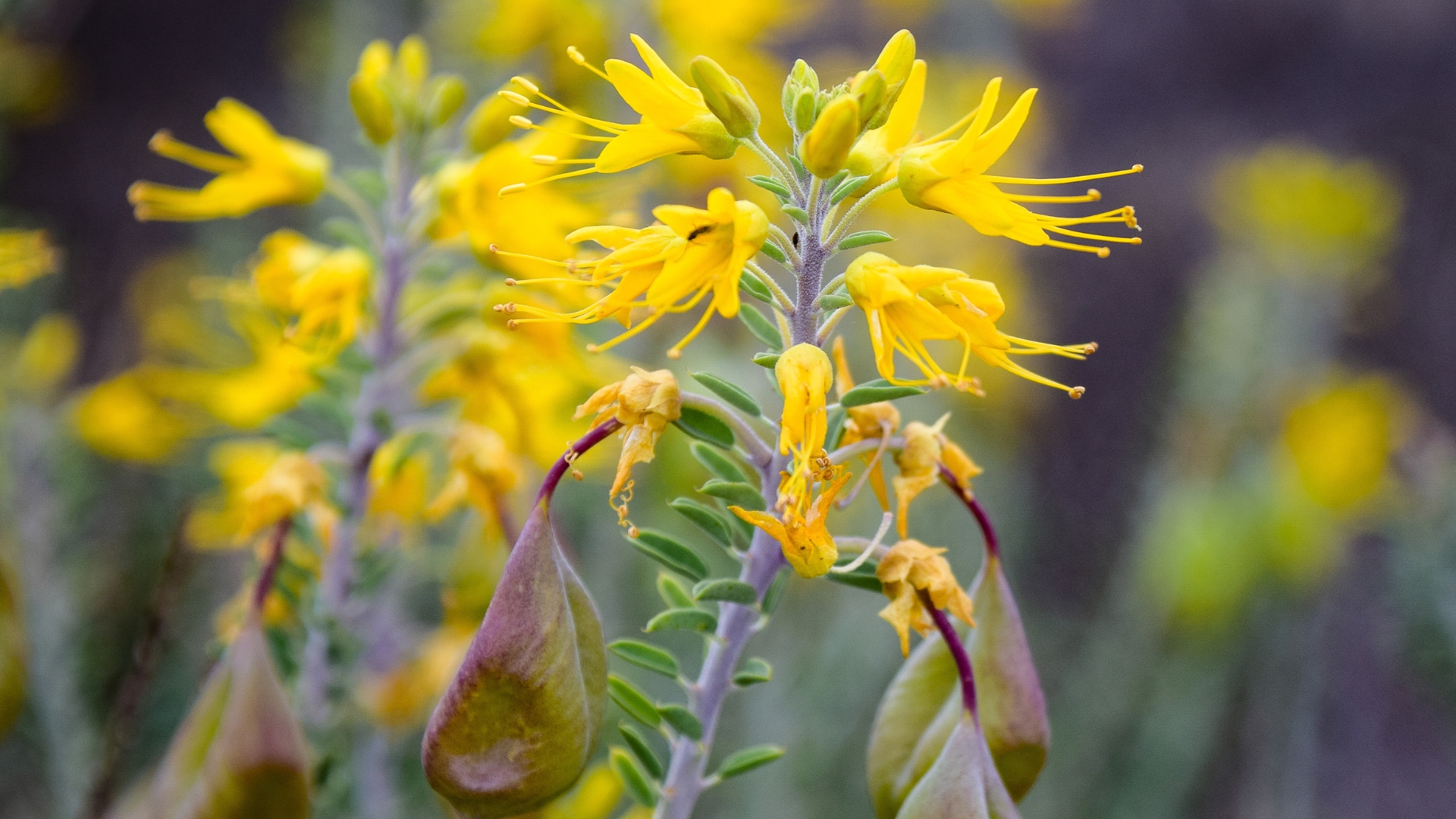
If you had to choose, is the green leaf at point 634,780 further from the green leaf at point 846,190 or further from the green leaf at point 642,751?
the green leaf at point 846,190

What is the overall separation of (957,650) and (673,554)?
0.20 metres

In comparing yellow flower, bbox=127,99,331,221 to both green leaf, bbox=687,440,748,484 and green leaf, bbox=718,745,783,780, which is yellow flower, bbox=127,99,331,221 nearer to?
green leaf, bbox=687,440,748,484

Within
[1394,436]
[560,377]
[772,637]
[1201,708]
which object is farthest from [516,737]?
[1394,436]

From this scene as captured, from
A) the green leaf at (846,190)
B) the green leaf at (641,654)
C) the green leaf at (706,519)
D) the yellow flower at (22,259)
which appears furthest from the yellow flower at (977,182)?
the yellow flower at (22,259)

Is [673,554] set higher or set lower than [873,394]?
lower

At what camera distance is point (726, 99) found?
0.61m

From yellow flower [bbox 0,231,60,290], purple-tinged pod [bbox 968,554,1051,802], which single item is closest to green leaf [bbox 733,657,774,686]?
purple-tinged pod [bbox 968,554,1051,802]

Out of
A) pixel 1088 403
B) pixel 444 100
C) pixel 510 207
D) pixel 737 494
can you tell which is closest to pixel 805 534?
pixel 737 494

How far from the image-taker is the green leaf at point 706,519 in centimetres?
61

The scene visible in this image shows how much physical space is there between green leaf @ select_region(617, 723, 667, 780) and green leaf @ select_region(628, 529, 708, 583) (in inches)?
4.4

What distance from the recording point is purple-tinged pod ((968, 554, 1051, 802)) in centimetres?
67

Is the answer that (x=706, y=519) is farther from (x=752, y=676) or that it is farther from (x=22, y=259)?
(x=22, y=259)

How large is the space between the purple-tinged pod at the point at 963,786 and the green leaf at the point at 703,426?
237mm

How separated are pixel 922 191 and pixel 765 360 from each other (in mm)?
151
